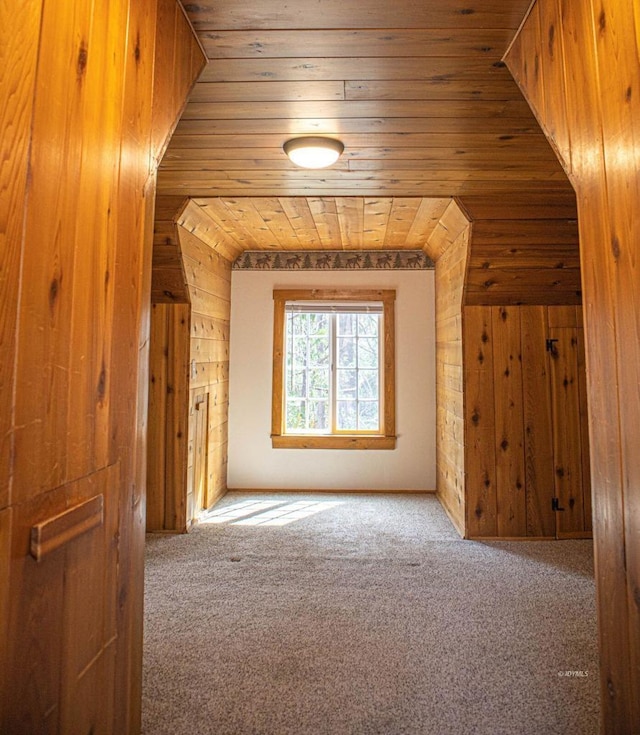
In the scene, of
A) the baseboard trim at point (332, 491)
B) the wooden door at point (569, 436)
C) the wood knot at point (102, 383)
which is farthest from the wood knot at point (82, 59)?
the baseboard trim at point (332, 491)

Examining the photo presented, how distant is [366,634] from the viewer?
2025 mm

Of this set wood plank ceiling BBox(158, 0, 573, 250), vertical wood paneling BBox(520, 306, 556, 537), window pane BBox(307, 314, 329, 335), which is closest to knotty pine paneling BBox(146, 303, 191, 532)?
wood plank ceiling BBox(158, 0, 573, 250)

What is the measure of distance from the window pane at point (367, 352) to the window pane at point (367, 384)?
0.23ft

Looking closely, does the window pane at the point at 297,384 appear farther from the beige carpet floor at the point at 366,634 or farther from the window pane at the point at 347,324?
the beige carpet floor at the point at 366,634

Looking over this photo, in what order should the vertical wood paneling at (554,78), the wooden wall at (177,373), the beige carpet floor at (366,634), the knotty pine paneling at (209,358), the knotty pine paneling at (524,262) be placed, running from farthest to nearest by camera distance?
the knotty pine paneling at (209,358)
the wooden wall at (177,373)
the knotty pine paneling at (524,262)
the beige carpet floor at (366,634)
the vertical wood paneling at (554,78)

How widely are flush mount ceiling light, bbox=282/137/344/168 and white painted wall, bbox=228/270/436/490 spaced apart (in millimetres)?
2253

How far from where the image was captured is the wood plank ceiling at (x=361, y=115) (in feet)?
4.66

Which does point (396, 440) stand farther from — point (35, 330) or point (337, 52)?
point (35, 330)

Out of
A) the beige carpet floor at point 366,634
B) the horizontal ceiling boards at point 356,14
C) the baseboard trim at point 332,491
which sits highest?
the horizontal ceiling boards at point 356,14

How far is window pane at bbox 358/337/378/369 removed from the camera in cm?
455

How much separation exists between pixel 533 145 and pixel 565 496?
244 centimetres

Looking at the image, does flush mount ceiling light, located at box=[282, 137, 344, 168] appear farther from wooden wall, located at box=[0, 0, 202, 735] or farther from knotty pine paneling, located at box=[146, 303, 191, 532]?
knotty pine paneling, located at box=[146, 303, 191, 532]

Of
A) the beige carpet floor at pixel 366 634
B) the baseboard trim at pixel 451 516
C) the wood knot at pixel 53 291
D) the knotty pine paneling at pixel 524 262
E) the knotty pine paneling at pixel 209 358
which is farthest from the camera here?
the knotty pine paneling at pixel 209 358

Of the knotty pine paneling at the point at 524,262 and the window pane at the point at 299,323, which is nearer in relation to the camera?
the knotty pine paneling at the point at 524,262
